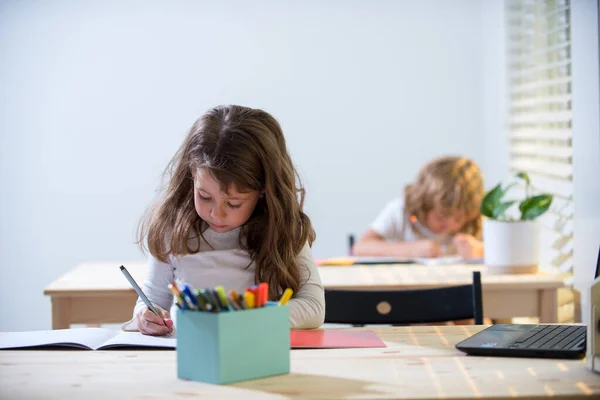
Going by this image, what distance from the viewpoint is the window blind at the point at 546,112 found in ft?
9.25

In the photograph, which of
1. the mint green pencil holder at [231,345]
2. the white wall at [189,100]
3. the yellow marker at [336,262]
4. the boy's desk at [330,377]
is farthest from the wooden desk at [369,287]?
the white wall at [189,100]

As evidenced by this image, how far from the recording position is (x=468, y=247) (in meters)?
3.16

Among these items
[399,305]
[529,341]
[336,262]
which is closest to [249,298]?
[529,341]

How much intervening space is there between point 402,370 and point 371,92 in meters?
3.75

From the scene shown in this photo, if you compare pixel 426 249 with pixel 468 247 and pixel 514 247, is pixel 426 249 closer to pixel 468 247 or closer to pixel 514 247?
pixel 468 247

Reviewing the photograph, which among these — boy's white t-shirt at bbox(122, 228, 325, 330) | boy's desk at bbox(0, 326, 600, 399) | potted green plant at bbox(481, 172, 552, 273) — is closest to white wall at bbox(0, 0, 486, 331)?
potted green plant at bbox(481, 172, 552, 273)

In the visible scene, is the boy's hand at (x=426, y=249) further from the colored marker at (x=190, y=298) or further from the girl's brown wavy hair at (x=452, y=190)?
the colored marker at (x=190, y=298)

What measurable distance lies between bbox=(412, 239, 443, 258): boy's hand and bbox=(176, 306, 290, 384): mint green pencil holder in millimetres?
2004

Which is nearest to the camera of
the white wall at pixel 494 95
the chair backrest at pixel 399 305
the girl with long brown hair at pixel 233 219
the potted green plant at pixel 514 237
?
the girl with long brown hair at pixel 233 219

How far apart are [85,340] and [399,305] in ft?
2.83

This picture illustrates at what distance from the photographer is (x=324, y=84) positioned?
4.97 metres

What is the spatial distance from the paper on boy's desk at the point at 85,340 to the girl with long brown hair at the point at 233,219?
0.37 feet

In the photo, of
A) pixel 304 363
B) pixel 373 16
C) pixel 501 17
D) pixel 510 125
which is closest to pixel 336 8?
pixel 373 16

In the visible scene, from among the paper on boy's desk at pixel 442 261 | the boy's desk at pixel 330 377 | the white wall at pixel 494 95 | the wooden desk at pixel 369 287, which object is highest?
the white wall at pixel 494 95
